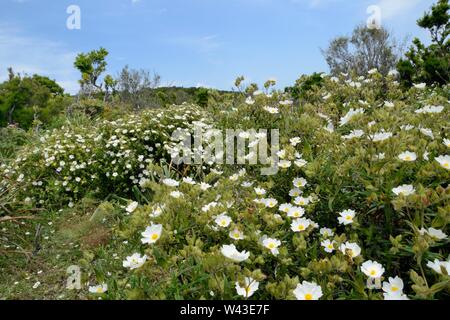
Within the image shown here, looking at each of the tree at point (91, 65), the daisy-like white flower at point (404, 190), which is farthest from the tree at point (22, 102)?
the daisy-like white flower at point (404, 190)

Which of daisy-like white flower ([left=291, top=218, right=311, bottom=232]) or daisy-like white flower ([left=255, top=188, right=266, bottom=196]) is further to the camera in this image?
daisy-like white flower ([left=255, top=188, right=266, bottom=196])

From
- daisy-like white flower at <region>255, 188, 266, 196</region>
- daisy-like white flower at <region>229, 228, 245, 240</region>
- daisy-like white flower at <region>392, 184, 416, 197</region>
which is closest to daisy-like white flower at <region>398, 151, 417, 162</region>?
daisy-like white flower at <region>392, 184, 416, 197</region>

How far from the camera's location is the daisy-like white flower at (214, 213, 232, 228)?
1.70 metres

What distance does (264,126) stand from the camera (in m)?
2.95

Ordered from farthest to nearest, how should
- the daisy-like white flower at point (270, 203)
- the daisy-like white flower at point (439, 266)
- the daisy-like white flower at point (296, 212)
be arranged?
the daisy-like white flower at point (270, 203)
the daisy-like white flower at point (296, 212)
the daisy-like white flower at point (439, 266)

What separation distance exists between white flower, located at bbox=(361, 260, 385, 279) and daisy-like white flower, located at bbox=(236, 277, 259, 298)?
0.38 metres

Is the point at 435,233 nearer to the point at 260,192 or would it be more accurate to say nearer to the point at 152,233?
the point at 260,192

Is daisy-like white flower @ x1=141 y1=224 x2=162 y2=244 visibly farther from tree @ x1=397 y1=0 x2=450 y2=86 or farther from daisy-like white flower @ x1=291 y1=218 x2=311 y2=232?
tree @ x1=397 y1=0 x2=450 y2=86

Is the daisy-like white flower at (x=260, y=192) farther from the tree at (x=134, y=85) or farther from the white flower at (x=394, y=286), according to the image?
the tree at (x=134, y=85)

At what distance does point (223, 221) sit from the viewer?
1714mm

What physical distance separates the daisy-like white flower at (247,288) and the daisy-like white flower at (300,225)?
409 millimetres

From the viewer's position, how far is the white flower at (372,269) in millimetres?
1377

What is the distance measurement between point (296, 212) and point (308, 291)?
0.49 m
